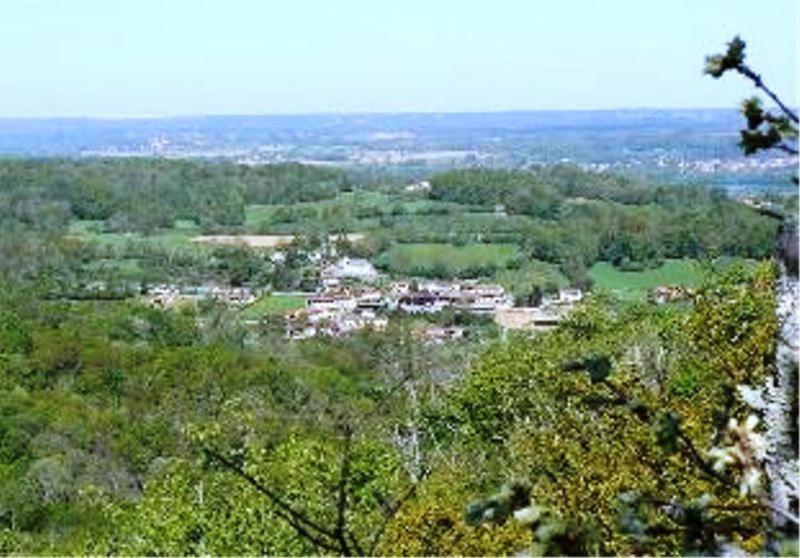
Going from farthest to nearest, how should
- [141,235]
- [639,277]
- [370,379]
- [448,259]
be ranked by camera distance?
[141,235], [448,259], [639,277], [370,379]

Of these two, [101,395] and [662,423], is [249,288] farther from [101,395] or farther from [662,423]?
[662,423]

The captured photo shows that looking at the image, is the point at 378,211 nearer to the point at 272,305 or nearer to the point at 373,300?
the point at 272,305

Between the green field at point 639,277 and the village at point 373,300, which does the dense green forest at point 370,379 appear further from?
the village at point 373,300

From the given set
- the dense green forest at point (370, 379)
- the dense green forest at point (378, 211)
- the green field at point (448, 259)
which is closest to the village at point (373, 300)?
the green field at point (448, 259)

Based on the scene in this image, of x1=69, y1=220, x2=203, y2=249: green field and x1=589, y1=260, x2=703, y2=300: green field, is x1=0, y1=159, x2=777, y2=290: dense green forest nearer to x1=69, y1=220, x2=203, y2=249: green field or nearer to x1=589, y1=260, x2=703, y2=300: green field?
x1=69, y1=220, x2=203, y2=249: green field

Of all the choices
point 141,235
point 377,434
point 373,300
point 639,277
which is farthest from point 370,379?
point 141,235

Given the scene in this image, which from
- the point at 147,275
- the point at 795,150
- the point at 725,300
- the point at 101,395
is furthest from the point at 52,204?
the point at 795,150

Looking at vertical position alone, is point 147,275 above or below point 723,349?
below
